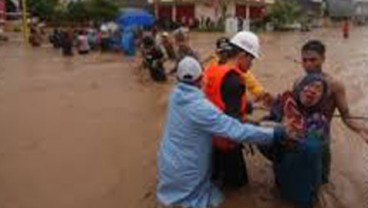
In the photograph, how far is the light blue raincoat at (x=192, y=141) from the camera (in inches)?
193

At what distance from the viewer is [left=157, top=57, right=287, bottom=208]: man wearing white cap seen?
4.90 meters

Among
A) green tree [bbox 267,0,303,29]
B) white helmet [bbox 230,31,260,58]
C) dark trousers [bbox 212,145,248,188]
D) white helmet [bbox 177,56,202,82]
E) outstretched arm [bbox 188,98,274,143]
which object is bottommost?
green tree [bbox 267,0,303,29]

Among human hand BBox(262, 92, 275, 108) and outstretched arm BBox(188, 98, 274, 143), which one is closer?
outstretched arm BBox(188, 98, 274, 143)

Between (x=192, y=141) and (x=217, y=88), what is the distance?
0.53 m

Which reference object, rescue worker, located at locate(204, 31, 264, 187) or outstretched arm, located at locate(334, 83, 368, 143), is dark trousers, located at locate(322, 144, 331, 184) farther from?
rescue worker, located at locate(204, 31, 264, 187)

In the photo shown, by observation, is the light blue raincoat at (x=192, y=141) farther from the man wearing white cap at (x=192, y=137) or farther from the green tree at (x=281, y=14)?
the green tree at (x=281, y=14)

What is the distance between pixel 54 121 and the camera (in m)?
10.4

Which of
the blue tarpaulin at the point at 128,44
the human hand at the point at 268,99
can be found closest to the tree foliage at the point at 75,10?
the blue tarpaulin at the point at 128,44

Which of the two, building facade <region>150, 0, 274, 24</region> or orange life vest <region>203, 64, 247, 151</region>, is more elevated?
orange life vest <region>203, 64, 247, 151</region>

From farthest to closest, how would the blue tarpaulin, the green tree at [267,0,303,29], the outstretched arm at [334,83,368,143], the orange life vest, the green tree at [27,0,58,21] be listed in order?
1. the green tree at [267,0,303,29]
2. the green tree at [27,0,58,21]
3. the blue tarpaulin
4. the outstretched arm at [334,83,368,143]
5. the orange life vest

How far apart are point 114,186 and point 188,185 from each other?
1578 millimetres

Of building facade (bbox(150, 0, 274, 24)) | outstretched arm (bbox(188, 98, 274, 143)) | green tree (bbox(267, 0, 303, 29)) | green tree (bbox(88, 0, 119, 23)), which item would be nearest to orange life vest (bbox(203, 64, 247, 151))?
outstretched arm (bbox(188, 98, 274, 143))

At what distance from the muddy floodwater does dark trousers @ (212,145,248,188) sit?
114 mm

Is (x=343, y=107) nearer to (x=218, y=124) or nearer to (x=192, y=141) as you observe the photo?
(x=218, y=124)
